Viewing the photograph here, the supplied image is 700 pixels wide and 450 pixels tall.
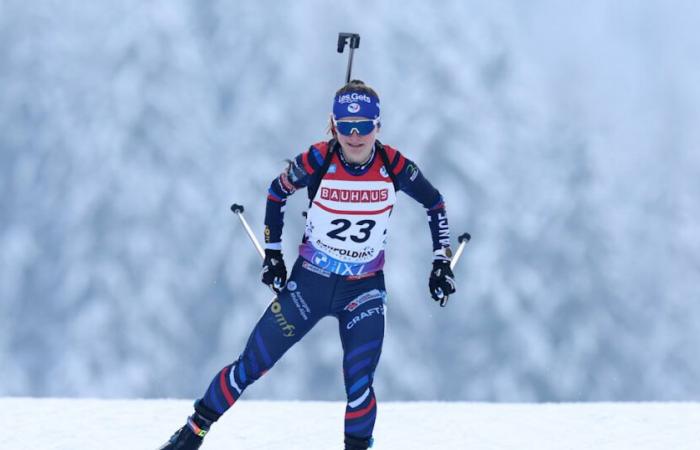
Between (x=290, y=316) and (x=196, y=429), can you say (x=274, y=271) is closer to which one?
(x=290, y=316)

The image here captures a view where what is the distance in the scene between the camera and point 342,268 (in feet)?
13.5

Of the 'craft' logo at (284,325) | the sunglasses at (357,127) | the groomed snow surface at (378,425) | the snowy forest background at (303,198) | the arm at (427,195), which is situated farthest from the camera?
the snowy forest background at (303,198)

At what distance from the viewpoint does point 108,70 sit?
17.1m

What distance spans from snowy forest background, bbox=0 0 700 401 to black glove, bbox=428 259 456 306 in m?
11.1

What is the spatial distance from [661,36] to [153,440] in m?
18.8

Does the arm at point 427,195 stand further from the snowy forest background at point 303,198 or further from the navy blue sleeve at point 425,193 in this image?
the snowy forest background at point 303,198

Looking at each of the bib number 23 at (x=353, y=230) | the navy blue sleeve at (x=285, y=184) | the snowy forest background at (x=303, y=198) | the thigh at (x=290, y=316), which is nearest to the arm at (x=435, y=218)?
the bib number 23 at (x=353, y=230)

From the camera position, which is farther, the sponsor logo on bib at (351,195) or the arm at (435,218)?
the arm at (435,218)

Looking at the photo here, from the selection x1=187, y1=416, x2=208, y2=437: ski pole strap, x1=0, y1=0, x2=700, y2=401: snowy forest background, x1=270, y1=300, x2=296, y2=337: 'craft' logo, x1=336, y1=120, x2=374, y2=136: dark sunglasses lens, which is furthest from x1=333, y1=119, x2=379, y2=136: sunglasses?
x1=0, y1=0, x2=700, y2=401: snowy forest background

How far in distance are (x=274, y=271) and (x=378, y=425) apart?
2140mm

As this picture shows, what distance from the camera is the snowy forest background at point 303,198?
15.3m

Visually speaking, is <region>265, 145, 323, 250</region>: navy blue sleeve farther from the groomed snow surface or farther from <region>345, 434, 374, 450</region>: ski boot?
the groomed snow surface

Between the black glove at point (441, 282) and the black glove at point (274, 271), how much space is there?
0.77 m

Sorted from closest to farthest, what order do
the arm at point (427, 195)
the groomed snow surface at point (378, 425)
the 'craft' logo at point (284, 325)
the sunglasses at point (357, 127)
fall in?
the sunglasses at point (357, 127)
the 'craft' logo at point (284, 325)
the arm at point (427, 195)
the groomed snow surface at point (378, 425)
